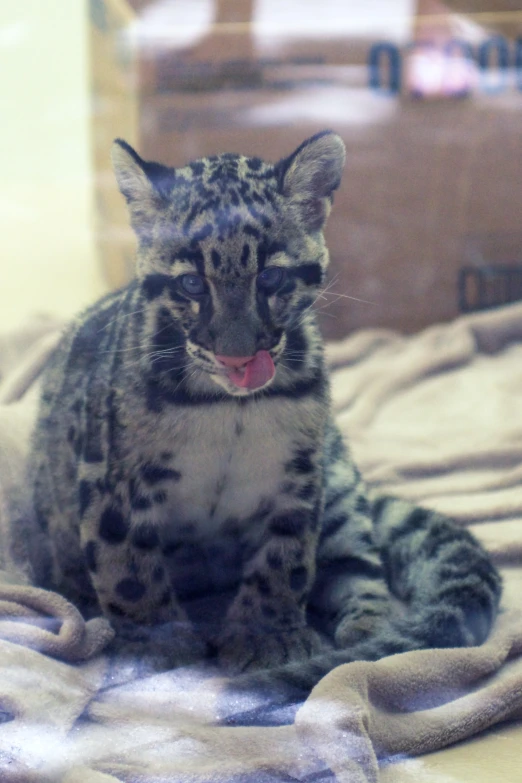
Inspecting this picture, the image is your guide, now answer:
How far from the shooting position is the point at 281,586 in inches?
60.2

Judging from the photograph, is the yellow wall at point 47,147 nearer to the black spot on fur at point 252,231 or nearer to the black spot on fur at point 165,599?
the black spot on fur at point 252,231

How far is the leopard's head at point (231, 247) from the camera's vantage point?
1.21 meters

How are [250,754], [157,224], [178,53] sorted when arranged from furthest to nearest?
[178,53] < [157,224] < [250,754]

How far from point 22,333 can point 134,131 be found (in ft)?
3.01

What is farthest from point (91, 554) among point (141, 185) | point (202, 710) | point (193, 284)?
point (141, 185)

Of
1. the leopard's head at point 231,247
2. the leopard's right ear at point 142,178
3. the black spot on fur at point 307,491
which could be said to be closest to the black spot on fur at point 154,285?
the leopard's head at point 231,247

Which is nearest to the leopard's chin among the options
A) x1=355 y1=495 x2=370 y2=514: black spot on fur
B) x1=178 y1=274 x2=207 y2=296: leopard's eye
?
x1=178 y1=274 x2=207 y2=296: leopard's eye

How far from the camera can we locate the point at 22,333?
2.16 metres

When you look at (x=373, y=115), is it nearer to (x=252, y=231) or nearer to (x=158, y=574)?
(x=252, y=231)

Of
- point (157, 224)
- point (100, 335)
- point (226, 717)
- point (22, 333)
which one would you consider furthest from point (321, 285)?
point (22, 333)

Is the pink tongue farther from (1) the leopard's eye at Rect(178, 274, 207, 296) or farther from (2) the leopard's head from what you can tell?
(1) the leopard's eye at Rect(178, 274, 207, 296)

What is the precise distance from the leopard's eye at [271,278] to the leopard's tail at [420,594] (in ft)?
1.79

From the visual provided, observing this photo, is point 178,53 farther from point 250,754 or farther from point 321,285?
point 250,754

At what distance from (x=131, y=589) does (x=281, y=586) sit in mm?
262
